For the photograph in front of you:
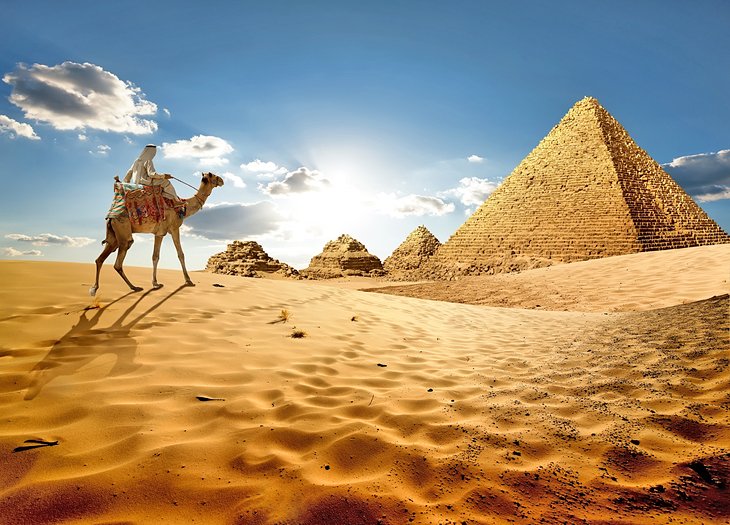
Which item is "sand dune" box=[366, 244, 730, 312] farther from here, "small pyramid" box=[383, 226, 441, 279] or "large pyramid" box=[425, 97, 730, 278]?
"small pyramid" box=[383, 226, 441, 279]

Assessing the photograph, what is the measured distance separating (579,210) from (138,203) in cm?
4815

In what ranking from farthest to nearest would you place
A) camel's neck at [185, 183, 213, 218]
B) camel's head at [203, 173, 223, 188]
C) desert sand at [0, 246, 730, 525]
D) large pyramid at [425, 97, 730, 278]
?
large pyramid at [425, 97, 730, 278] → camel's head at [203, 173, 223, 188] → camel's neck at [185, 183, 213, 218] → desert sand at [0, 246, 730, 525]

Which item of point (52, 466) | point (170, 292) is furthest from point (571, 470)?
point (170, 292)

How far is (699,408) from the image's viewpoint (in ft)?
9.32

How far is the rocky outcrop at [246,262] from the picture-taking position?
34156mm

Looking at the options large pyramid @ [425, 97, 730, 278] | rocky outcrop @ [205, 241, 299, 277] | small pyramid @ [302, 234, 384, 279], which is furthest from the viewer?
small pyramid @ [302, 234, 384, 279]

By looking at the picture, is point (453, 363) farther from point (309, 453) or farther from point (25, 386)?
point (25, 386)

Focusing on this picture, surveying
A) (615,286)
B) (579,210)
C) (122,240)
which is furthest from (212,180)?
(579,210)

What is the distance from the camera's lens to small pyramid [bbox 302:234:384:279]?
45812 mm

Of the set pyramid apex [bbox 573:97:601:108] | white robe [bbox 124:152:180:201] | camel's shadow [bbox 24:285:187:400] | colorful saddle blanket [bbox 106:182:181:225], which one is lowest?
camel's shadow [bbox 24:285:187:400]

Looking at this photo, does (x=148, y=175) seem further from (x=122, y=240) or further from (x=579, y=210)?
(x=579, y=210)

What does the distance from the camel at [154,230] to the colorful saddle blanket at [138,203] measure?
0.24ft

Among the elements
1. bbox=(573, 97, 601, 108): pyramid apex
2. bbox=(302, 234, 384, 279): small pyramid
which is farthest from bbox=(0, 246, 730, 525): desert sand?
bbox=(573, 97, 601, 108): pyramid apex

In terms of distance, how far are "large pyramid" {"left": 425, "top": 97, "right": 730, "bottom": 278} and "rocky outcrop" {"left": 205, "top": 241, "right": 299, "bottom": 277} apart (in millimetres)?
17931
